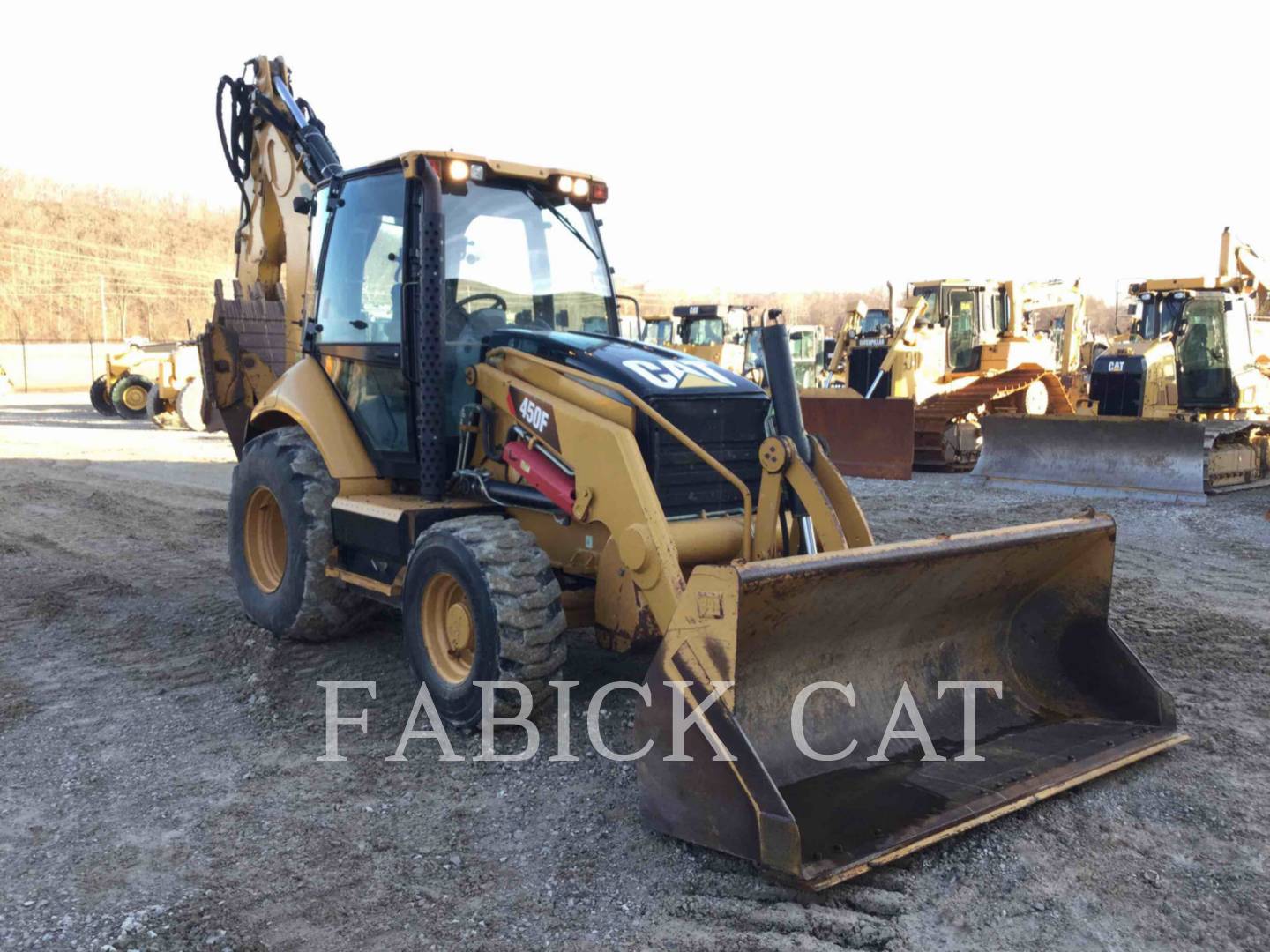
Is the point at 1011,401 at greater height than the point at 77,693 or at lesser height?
greater

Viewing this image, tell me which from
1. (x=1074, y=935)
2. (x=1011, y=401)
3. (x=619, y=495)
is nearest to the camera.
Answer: (x=1074, y=935)

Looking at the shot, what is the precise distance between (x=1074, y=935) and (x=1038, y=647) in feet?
6.15

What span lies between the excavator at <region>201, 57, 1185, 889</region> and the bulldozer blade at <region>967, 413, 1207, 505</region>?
7.72 m

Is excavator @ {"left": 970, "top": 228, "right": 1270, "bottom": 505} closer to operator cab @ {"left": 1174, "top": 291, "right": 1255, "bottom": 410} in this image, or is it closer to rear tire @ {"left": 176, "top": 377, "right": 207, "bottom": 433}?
operator cab @ {"left": 1174, "top": 291, "right": 1255, "bottom": 410}

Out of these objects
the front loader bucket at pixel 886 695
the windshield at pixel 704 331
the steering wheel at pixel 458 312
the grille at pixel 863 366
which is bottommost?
the front loader bucket at pixel 886 695

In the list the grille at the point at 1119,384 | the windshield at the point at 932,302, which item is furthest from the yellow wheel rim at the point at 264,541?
the windshield at the point at 932,302

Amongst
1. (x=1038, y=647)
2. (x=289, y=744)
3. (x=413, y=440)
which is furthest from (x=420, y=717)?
(x=1038, y=647)

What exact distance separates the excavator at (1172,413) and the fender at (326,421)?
9.03 meters

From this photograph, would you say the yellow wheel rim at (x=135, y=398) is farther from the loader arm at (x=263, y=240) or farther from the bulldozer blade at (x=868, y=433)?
the loader arm at (x=263, y=240)

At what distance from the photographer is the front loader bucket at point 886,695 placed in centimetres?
352

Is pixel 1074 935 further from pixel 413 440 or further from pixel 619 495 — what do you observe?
pixel 413 440

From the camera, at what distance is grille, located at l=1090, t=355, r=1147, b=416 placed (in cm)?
1415

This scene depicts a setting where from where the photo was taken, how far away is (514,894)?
3.41 m

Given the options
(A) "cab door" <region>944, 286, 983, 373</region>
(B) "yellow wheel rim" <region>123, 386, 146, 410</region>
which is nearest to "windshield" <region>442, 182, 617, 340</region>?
(A) "cab door" <region>944, 286, 983, 373</region>
